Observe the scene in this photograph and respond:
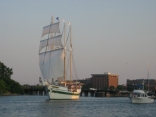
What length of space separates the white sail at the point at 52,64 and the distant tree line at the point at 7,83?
5500 cm

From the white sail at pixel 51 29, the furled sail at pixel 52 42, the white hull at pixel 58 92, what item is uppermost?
the white sail at pixel 51 29

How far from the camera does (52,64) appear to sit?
3971 inches

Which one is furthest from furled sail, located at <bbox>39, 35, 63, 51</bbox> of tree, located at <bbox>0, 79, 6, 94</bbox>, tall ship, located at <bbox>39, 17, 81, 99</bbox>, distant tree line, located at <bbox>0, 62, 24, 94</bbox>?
distant tree line, located at <bbox>0, 62, 24, 94</bbox>

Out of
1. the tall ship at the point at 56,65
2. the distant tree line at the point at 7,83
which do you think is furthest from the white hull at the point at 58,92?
the distant tree line at the point at 7,83

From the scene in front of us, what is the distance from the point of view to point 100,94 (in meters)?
178

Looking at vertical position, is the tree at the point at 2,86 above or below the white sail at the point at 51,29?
below

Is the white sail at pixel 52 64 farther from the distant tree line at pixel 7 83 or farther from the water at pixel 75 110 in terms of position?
the distant tree line at pixel 7 83

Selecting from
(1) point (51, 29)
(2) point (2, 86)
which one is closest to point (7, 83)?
(2) point (2, 86)

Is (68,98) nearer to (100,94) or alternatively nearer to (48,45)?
(48,45)

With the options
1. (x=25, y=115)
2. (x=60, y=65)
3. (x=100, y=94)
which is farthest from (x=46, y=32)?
(x=100, y=94)

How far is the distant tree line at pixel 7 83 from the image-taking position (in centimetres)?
15630

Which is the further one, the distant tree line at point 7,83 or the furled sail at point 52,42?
the distant tree line at point 7,83

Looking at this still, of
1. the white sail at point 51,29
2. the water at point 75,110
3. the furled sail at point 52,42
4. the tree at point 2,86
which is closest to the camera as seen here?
the water at point 75,110

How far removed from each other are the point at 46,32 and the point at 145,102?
1541 inches
